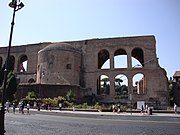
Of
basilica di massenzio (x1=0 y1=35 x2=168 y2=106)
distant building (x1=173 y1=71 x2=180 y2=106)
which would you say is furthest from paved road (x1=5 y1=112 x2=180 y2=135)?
distant building (x1=173 y1=71 x2=180 y2=106)

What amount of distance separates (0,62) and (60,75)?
2182 cm

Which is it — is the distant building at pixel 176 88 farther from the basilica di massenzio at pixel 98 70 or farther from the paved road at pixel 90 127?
the paved road at pixel 90 127

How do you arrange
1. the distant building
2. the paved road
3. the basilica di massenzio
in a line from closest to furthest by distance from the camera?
the paved road < the basilica di massenzio < the distant building

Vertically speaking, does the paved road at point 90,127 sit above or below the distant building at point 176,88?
below

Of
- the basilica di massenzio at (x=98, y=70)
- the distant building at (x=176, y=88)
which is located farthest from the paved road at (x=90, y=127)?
the distant building at (x=176, y=88)

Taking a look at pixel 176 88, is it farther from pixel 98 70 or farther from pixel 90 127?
pixel 90 127

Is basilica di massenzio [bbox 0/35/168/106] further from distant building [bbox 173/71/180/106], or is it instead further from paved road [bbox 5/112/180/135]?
paved road [bbox 5/112/180/135]

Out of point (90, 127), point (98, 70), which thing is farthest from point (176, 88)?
point (90, 127)

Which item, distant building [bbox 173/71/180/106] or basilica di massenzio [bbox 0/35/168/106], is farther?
distant building [bbox 173/71/180/106]

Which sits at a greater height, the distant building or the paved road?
the distant building

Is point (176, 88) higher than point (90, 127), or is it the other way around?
point (176, 88)

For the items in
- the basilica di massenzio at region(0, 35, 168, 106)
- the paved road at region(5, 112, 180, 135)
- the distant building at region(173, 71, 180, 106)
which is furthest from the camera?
the distant building at region(173, 71, 180, 106)

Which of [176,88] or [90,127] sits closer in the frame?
[90,127]

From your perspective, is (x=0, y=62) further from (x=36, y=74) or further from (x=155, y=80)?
(x=155, y=80)
